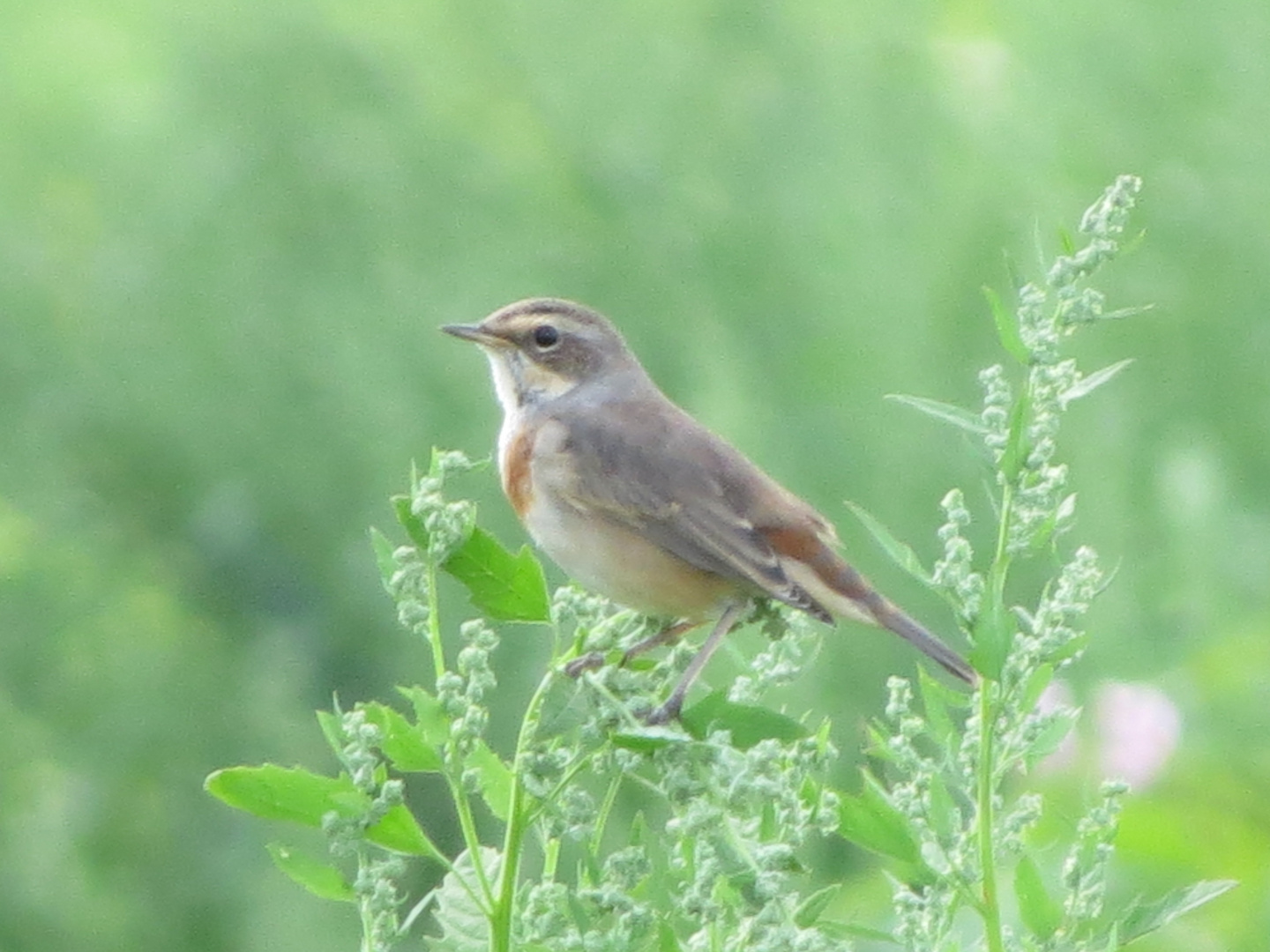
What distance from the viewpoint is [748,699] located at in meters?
1.76

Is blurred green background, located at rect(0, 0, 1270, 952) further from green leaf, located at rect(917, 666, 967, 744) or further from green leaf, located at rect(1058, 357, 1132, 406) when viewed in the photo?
green leaf, located at rect(1058, 357, 1132, 406)

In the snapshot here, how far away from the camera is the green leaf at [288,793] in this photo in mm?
1551

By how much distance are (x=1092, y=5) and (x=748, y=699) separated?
5.23 m

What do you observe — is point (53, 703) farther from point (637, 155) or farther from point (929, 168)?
point (929, 168)

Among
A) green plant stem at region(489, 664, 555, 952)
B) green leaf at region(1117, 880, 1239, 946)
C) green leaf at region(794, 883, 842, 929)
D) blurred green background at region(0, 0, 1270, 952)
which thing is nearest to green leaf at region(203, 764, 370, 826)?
green plant stem at region(489, 664, 555, 952)

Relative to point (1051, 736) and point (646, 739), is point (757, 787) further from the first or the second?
point (1051, 736)

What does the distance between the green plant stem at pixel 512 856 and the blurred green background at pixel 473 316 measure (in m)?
3.37

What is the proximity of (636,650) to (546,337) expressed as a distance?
1.32 metres

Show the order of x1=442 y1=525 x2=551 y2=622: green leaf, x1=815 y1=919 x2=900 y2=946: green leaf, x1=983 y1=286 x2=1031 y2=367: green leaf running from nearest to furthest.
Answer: x1=815 y1=919 x2=900 y2=946: green leaf
x1=983 y1=286 x2=1031 y2=367: green leaf
x1=442 y1=525 x2=551 y2=622: green leaf

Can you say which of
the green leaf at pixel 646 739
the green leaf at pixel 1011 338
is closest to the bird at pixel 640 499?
the green leaf at pixel 646 739

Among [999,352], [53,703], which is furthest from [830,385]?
[53,703]

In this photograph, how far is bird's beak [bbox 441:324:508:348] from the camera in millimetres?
3672

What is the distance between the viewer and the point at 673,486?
3.52 metres

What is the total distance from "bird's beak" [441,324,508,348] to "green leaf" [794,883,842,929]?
2208mm
